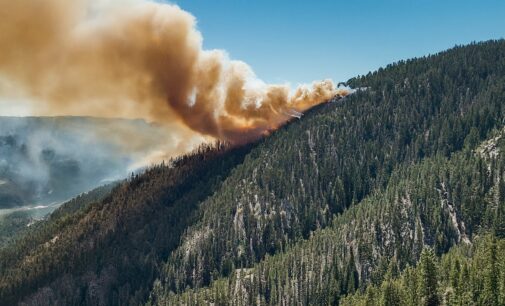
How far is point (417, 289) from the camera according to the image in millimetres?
186625

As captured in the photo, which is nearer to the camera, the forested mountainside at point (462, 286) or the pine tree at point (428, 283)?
the forested mountainside at point (462, 286)

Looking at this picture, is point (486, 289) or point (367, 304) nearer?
point (486, 289)

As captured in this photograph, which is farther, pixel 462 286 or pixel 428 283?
pixel 462 286

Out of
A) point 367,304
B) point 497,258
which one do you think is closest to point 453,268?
point 497,258

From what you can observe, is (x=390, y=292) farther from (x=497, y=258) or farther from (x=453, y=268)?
(x=497, y=258)

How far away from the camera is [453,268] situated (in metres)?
192

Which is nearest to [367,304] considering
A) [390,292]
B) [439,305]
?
[390,292]

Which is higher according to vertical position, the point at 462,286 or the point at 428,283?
the point at 428,283

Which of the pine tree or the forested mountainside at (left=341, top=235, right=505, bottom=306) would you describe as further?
the pine tree

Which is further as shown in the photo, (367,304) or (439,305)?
(367,304)

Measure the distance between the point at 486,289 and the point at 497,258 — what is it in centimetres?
2111

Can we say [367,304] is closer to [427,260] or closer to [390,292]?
[390,292]

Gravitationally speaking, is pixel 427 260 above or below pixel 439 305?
above

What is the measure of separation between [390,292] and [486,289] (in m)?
31.5
